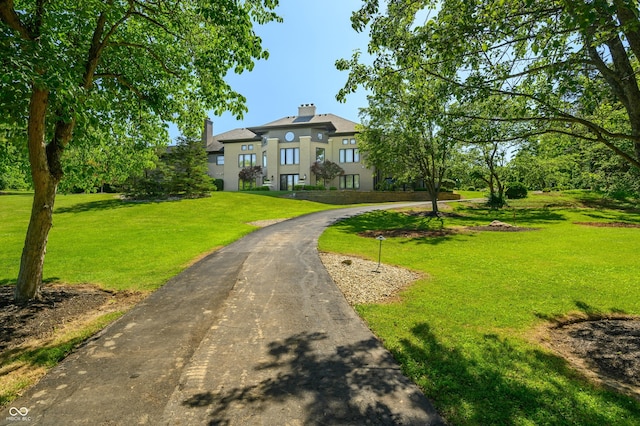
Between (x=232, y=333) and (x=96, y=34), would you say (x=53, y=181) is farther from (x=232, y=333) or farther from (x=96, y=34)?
(x=232, y=333)

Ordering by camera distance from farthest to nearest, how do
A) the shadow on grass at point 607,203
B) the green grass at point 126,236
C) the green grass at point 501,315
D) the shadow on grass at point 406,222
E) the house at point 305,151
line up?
1. the house at point 305,151
2. the shadow on grass at point 607,203
3. the shadow on grass at point 406,222
4. the green grass at point 126,236
5. the green grass at point 501,315

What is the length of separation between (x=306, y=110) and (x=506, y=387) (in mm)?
51485

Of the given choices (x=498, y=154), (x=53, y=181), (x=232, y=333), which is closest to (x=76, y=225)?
(x=53, y=181)

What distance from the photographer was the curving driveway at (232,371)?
3600mm

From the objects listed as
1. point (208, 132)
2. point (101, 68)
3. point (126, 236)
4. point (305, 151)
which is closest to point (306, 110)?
point (305, 151)

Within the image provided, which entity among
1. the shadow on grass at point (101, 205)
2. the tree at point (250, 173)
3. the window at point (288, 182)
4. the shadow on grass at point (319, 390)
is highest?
the tree at point (250, 173)

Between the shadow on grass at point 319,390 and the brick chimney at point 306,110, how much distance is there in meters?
50.1

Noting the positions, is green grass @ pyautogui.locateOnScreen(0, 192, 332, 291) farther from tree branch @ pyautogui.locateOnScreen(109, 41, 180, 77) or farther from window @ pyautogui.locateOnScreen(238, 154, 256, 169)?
window @ pyautogui.locateOnScreen(238, 154, 256, 169)

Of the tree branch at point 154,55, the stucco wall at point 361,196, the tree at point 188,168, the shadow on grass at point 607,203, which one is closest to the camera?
the tree branch at point 154,55

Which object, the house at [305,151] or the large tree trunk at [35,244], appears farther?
the house at [305,151]

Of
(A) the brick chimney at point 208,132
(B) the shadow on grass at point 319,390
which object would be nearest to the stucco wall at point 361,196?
(A) the brick chimney at point 208,132

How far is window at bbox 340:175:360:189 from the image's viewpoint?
48812mm

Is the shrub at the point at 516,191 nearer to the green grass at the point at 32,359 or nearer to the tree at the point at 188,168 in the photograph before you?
the tree at the point at 188,168

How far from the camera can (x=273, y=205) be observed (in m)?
34.6
